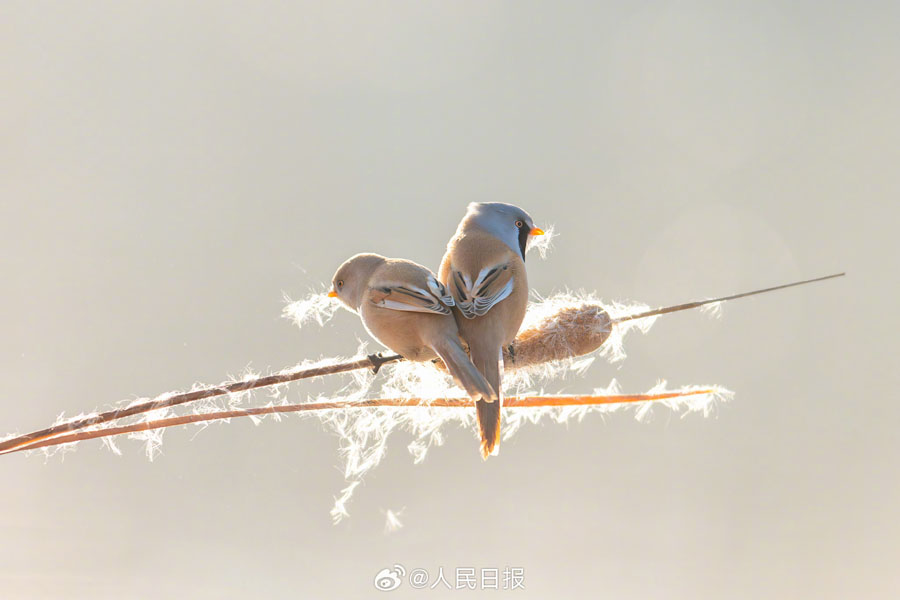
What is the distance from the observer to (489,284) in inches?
67.7

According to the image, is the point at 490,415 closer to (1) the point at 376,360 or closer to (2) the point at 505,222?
(1) the point at 376,360

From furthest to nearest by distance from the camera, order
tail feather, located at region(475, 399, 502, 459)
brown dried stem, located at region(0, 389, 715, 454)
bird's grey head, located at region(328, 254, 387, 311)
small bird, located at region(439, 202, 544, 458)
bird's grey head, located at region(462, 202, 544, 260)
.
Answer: bird's grey head, located at region(462, 202, 544, 260), bird's grey head, located at region(328, 254, 387, 311), small bird, located at region(439, 202, 544, 458), tail feather, located at region(475, 399, 502, 459), brown dried stem, located at region(0, 389, 715, 454)

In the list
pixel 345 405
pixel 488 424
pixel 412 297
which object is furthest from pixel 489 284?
pixel 345 405

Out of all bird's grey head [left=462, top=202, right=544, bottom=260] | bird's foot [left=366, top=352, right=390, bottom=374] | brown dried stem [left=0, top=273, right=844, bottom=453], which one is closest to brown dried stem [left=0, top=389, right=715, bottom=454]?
brown dried stem [left=0, top=273, right=844, bottom=453]

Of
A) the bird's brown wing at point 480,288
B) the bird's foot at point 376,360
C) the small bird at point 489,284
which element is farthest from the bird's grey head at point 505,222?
the bird's foot at point 376,360

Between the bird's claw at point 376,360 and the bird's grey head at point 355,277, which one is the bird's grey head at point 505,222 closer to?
the bird's grey head at point 355,277

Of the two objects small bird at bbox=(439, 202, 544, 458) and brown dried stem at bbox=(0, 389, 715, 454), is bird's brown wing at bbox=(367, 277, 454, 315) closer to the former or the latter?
small bird at bbox=(439, 202, 544, 458)

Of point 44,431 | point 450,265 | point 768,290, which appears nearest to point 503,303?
point 450,265

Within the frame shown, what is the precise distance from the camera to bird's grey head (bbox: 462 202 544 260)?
6.51 ft

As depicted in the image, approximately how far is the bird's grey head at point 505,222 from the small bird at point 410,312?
12.3 inches

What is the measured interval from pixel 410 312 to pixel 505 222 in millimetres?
538

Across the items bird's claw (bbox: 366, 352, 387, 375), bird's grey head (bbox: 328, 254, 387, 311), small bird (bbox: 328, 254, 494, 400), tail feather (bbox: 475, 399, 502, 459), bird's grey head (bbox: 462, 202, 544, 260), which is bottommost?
tail feather (bbox: 475, 399, 502, 459)

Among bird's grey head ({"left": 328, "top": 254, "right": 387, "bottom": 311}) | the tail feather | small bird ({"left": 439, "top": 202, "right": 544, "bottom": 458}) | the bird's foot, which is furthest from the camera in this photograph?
→ bird's grey head ({"left": 328, "top": 254, "right": 387, "bottom": 311})

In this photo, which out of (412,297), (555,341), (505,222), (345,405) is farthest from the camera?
(505,222)
